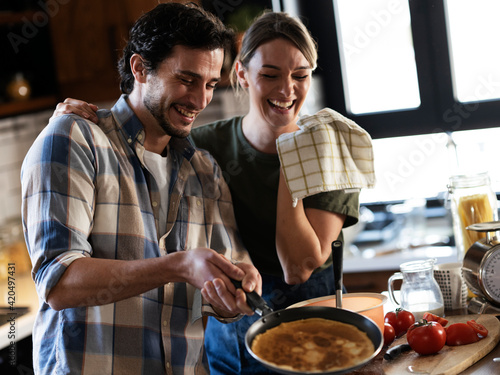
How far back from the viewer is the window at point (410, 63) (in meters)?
3.16

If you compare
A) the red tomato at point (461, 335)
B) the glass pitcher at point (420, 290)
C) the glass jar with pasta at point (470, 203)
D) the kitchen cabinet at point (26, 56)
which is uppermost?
the kitchen cabinet at point (26, 56)

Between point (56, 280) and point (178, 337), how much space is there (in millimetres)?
358

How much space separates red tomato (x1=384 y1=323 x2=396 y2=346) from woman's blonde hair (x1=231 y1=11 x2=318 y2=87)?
2.64ft

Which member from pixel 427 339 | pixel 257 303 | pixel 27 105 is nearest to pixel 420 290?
pixel 427 339

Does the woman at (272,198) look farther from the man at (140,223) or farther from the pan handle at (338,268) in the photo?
the pan handle at (338,268)

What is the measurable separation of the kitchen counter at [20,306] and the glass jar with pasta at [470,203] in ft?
4.98

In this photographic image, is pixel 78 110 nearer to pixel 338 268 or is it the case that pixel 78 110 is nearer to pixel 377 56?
pixel 338 268

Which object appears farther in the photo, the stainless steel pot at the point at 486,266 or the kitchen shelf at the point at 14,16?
the kitchen shelf at the point at 14,16

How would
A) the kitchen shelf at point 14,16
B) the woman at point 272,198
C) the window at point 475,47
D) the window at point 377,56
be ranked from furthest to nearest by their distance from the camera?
1. the window at point 377,56
2. the window at point 475,47
3. the kitchen shelf at point 14,16
4. the woman at point 272,198

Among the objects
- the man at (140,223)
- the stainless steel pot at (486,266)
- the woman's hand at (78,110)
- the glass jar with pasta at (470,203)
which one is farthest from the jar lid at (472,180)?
the woman's hand at (78,110)

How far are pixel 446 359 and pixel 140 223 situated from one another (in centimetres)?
74

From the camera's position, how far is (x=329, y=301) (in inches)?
58.7

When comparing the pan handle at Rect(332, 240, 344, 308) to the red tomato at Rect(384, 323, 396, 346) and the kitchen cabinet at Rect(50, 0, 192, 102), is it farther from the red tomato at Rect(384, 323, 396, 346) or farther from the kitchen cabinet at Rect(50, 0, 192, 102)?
the kitchen cabinet at Rect(50, 0, 192, 102)

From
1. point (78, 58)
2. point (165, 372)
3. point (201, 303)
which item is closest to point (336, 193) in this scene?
point (201, 303)
